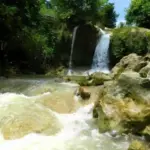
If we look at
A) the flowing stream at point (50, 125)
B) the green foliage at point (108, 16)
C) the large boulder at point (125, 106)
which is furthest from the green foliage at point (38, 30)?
the large boulder at point (125, 106)

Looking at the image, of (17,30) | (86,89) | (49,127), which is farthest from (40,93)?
(17,30)

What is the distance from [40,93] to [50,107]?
6.26 ft

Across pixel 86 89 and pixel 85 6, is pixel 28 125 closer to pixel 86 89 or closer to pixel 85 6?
pixel 86 89

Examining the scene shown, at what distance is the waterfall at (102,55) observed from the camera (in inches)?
A: 896

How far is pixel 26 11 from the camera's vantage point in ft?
66.0

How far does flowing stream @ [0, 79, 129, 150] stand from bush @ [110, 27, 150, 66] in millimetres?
10163

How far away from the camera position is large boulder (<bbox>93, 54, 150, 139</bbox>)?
8914 millimetres

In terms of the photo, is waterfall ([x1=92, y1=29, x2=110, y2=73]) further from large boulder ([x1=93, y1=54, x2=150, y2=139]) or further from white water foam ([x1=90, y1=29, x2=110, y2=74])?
large boulder ([x1=93, y1=54, x2=150, y2=139])

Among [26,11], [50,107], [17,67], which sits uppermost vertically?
[26,11]

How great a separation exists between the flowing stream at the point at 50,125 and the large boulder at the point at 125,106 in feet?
1.13

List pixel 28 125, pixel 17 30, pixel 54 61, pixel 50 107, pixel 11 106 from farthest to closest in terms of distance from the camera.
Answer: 1. pixel 54 61
2. pixel 17 30
3. pixel 50 107
4. pixel 11 106
5. pixel 28 125

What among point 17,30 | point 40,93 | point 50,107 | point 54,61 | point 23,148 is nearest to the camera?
point 23,148

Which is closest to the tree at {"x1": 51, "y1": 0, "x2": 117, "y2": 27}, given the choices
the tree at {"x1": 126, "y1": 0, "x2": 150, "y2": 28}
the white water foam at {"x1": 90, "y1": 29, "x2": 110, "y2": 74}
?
the white water foam at {"x1": 90, "y1": 29, "x2": 110, "y2": 74}

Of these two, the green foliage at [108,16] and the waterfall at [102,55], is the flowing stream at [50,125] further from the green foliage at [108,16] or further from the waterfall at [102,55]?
the green foliage at [108,16]
